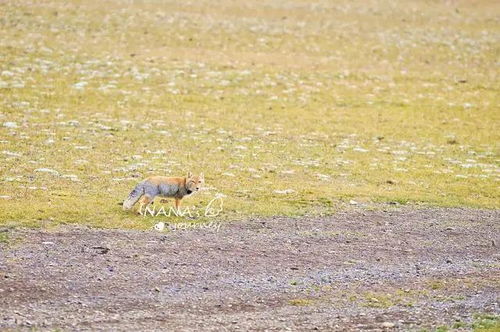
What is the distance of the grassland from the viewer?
1038 inches

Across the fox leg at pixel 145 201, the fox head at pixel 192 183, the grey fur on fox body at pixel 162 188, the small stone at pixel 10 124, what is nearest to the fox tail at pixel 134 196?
the grey fur on fox body at pixel 162 188

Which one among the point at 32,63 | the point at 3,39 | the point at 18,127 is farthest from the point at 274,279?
the point at 3,39

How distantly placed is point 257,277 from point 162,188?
14.8 ft

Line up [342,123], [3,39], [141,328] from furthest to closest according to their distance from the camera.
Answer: [3,39], [342,123], [141,328]

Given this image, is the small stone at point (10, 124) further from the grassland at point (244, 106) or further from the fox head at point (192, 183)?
the fox head at point (192, 183)

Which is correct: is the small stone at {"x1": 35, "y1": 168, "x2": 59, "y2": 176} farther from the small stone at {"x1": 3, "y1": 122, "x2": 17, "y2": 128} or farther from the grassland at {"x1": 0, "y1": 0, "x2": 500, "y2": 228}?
the small stone at {"x1": 3, "y1": 122, "x2": 17, "y2": 128}

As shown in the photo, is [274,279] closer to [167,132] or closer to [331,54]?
[167,132]

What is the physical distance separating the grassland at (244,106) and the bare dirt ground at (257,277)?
1.78 metres

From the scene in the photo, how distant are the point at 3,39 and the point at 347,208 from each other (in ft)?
103

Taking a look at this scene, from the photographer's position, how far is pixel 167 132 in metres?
33.9

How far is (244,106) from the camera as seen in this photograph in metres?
Result: 40.6

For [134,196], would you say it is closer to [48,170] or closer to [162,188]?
[162,188]

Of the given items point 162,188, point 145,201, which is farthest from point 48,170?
point 162,188

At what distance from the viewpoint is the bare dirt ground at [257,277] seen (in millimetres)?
16078
